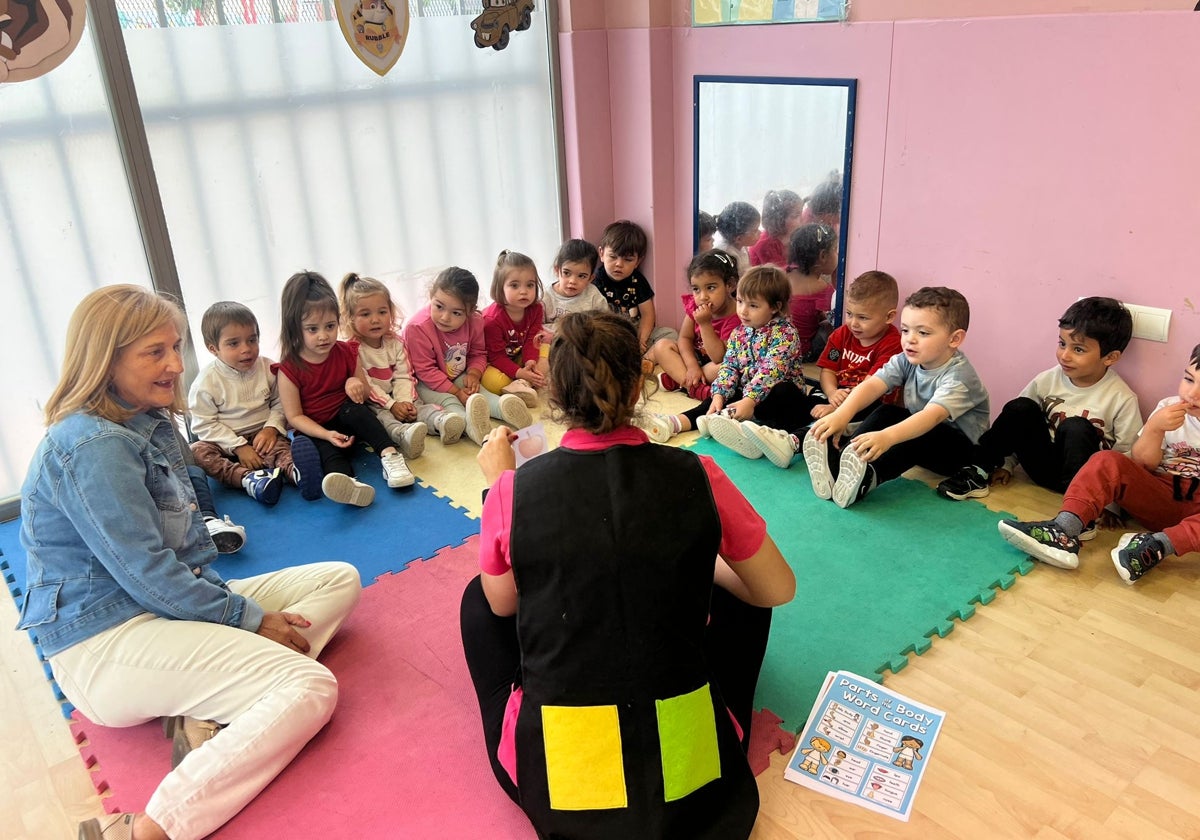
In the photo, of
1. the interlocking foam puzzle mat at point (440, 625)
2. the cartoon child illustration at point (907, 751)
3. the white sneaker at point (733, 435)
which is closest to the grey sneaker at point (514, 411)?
the interlocking foam puzzle mat at point (440, 625)

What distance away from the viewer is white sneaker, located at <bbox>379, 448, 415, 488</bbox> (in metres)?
3.53

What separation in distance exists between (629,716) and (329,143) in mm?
3215

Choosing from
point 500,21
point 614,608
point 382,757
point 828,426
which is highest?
point 500,21

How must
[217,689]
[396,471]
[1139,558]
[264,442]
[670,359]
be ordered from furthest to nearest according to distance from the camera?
[670,359] < [264,442] < [396,471] < [1139,558] < [217,689]

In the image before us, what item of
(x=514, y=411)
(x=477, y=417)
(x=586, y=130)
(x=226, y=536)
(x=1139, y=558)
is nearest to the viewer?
(x=1139, y=558)

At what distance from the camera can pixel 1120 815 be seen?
1968mm

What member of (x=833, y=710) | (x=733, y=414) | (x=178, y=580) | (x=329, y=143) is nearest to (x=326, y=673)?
(x=178, y=580)

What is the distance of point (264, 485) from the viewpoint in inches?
136

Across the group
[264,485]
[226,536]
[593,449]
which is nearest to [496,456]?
[593,449]

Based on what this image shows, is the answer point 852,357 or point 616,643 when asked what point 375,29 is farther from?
point 616,643

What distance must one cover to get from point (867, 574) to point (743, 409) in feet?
3.63

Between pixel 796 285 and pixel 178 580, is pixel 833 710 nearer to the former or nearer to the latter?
pixel 178 580

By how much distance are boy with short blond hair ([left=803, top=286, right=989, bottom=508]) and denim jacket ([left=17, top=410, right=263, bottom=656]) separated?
6.53 ft

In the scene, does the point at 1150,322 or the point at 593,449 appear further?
the point at 1150,322
